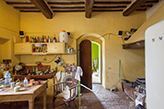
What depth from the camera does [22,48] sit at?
336cm

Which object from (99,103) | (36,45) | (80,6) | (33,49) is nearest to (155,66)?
(99,103)

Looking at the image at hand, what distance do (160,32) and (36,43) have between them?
351 cm

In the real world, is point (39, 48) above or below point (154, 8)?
below

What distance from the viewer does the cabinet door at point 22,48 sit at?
11.0ft

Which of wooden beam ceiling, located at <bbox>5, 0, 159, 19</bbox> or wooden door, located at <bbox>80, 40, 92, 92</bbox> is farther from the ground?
wooden beam ceiling, located at <bbox>5, 0, 159, 19</bbox>

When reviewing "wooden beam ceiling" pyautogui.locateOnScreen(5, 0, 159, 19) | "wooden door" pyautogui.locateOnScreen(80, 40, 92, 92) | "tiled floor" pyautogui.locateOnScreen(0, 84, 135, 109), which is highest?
"wooden beam ceiling" pyautogui.locateOnScreen(5, 0, 159, 19)

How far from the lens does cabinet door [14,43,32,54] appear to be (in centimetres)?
336

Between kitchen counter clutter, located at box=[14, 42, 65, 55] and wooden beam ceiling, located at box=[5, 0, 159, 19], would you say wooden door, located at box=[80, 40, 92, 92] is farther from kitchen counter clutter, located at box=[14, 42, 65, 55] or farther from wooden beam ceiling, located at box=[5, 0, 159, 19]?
wooden beam ceiling, located at box=[5, 0, 159, 19]

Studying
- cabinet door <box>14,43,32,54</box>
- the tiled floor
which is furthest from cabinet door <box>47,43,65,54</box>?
the tiled floor

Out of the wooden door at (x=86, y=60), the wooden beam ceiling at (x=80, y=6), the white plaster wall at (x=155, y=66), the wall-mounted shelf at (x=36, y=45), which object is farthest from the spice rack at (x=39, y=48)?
the white plaster wall at (x=155, y=66)

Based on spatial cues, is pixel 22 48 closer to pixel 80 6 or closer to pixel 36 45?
pixel 36 45

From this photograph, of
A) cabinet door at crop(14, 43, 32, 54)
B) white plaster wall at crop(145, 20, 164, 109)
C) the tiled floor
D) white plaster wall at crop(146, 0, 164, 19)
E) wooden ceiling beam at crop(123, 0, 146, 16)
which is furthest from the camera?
cabinet door at crop(14, 43, 32, 54)

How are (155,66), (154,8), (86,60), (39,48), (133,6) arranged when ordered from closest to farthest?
1. (155,66)
2. (133,6)
3. (154,8)
4. (39,48)
5. (86,60)

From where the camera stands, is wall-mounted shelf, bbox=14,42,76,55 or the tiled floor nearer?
the tiled floor
